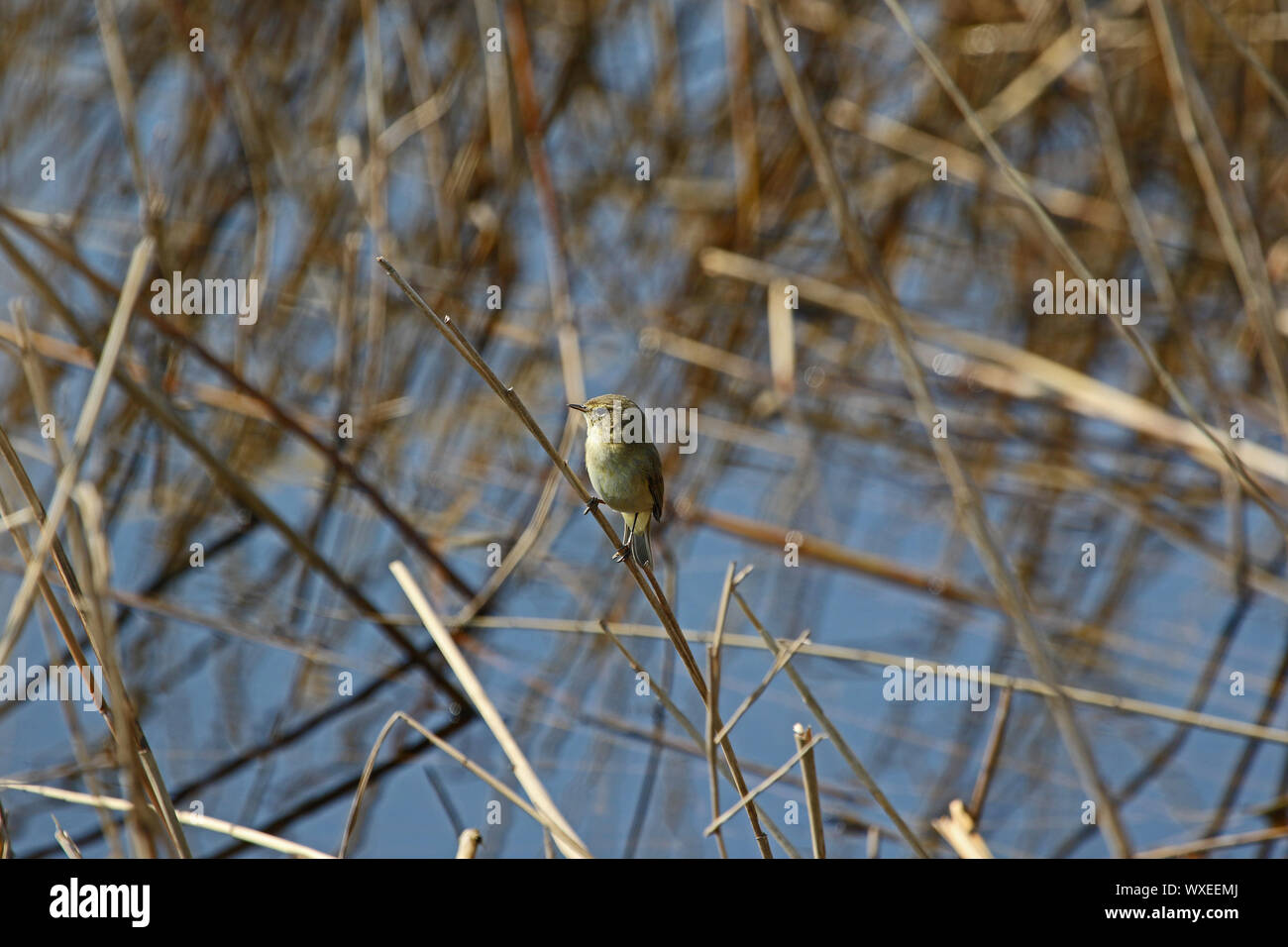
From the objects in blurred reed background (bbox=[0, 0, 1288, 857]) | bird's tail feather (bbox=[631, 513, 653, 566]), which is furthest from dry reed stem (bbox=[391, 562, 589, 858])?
bird's tail feather (bbox=[631, 513, 653, 566])

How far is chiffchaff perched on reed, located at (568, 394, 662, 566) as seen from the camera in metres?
2.86

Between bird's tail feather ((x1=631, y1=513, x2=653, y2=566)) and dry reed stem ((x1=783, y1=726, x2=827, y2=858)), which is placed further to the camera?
bird's tail feather ((x1=631, y1=513, x2=653, y2=566))

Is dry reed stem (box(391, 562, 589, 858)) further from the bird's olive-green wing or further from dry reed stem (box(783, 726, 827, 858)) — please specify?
the bird's olive-green wing

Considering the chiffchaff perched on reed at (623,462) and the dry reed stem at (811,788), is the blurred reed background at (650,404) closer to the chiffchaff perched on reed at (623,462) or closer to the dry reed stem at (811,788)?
the dry reed stem at (811,788)

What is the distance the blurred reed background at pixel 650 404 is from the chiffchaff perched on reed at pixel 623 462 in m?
0.55

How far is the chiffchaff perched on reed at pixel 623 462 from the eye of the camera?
286cm

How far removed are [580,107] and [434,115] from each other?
2205 mm

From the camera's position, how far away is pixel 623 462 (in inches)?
112

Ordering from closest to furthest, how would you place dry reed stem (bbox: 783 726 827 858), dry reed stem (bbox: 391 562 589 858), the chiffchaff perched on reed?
dry reed stem (bbox: 783 726 827 858)
dry reed stem (bbox: 391 562 589 858)
the chiffchaff perched on reed

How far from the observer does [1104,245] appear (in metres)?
7.57

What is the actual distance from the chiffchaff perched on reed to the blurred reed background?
55 cm

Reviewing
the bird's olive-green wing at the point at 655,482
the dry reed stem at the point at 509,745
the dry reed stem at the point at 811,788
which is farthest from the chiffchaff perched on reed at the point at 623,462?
the dry reed stem at the point at 811,788
